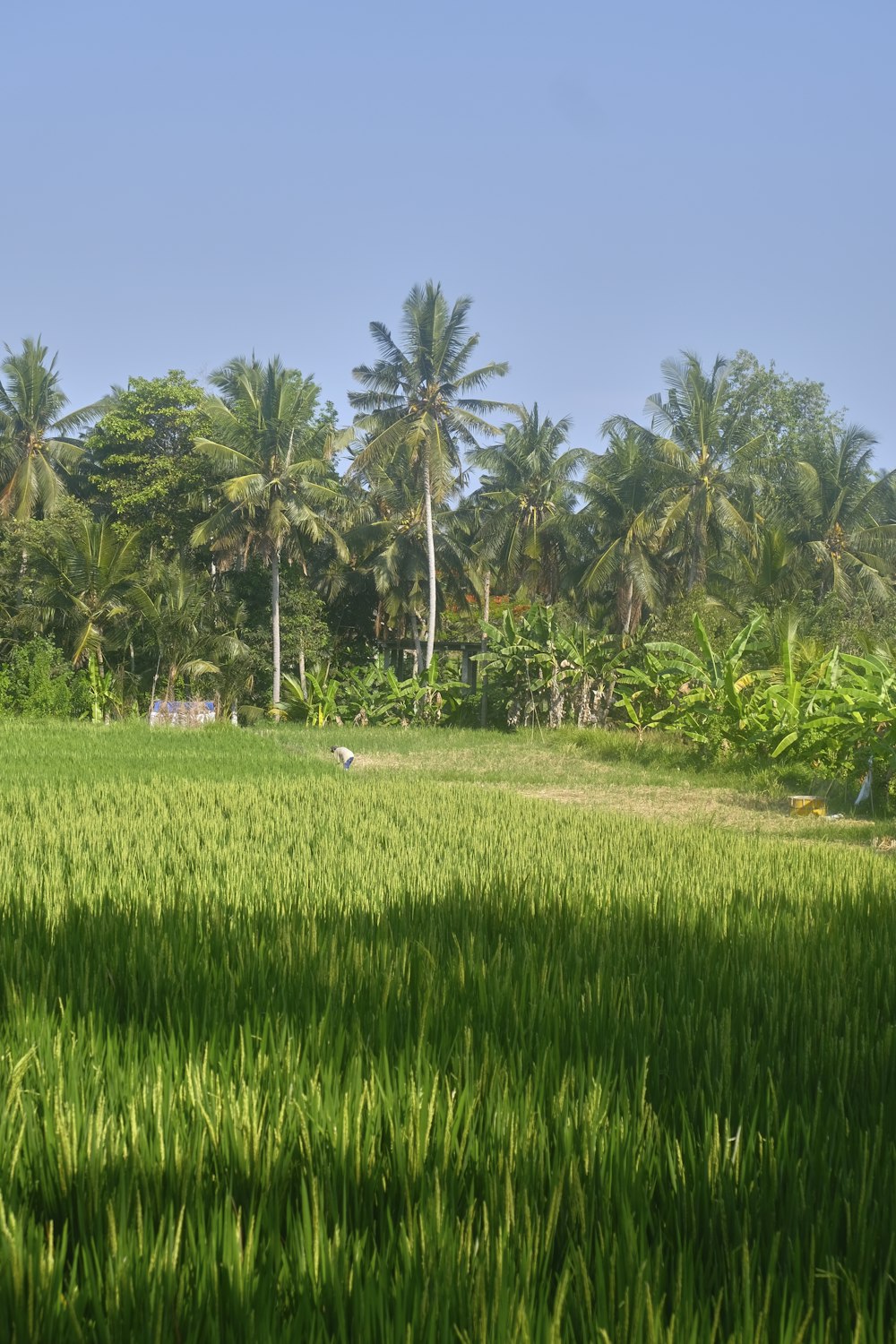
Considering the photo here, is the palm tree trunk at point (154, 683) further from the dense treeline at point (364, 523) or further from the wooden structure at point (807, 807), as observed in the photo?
the wooden structure at point (807, 807)

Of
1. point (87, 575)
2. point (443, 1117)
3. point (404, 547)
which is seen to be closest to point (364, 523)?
point (404, 547)

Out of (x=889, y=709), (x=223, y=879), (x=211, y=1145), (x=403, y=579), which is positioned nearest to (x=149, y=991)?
(x=211, y=1145)

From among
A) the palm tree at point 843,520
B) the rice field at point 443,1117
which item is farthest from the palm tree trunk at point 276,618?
the rice field at point 443,1117

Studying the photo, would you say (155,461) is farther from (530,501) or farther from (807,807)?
(807,807)

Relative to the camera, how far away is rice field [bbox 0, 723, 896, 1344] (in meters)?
1.14

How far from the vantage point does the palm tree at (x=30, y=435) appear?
28000mm

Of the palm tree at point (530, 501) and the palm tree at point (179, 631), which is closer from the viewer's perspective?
the palm tree at point (179, 631)

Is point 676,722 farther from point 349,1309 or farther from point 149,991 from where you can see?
point 349,1309

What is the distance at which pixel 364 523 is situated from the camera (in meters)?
30.0

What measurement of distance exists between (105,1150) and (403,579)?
2741 cm

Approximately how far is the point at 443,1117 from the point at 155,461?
2738 centimetres

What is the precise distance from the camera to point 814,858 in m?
5.71

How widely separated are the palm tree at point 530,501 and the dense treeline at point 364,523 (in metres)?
0.06

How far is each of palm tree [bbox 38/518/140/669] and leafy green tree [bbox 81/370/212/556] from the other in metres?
4.71
